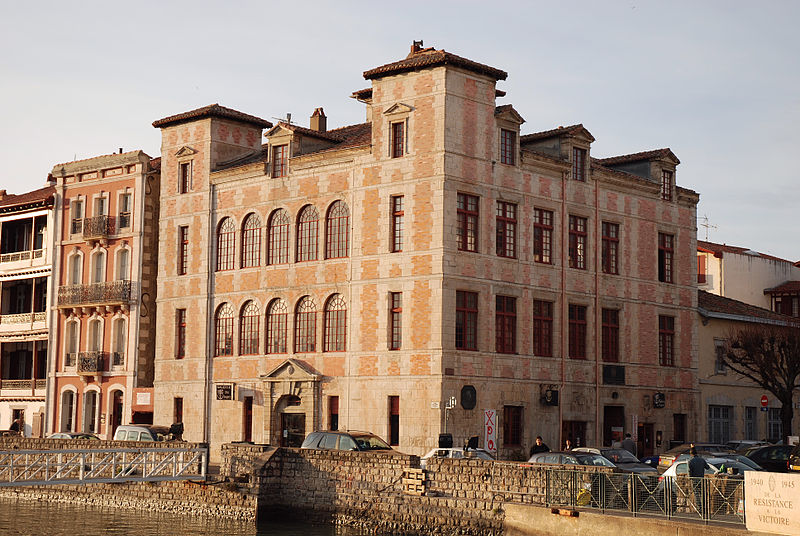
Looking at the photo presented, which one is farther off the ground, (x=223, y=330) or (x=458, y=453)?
(x=223, y=330)

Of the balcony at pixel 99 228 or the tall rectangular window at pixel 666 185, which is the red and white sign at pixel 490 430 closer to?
the tall rectangular window at pixel 666 185

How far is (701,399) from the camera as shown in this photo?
5384cm

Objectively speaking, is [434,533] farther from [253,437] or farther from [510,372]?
[253,437]

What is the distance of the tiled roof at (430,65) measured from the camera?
4325 cm

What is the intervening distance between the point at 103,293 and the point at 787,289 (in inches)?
1570

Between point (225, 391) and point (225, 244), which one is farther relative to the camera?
point (225, 244)

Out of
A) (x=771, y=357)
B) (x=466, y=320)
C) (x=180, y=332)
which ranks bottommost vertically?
(x=771, y=357)

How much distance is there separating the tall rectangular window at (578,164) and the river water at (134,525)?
19343 mm

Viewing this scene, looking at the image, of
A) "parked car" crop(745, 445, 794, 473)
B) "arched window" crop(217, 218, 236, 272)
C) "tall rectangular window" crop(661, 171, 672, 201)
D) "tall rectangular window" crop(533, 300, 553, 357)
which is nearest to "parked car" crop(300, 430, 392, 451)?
"tall rectangular window" crop(533, 300, 553, 357)

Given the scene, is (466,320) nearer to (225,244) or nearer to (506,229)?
(506,229)

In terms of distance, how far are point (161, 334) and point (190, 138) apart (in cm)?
888

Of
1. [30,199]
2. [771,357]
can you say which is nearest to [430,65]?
[771,357]

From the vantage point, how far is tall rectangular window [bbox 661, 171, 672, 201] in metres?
53.1

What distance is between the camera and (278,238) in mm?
49344
